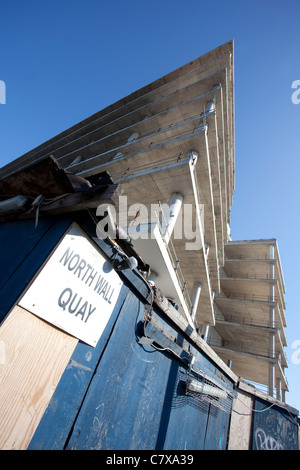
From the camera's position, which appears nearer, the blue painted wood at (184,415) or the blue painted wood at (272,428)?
the blue painted wood at (184,415)

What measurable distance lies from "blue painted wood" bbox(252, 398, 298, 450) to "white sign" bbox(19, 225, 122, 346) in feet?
28.4

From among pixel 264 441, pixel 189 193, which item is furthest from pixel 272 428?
pixel 189 193

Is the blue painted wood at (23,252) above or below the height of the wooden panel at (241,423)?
above

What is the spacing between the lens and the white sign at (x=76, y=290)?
1.99 metres

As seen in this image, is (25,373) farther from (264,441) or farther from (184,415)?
(264,441)

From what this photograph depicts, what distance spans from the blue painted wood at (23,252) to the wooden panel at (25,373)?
0.71 ft

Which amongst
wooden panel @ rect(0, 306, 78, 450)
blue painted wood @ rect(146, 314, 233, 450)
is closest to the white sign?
wooden panel @ rect(0, 306, 78, 450)

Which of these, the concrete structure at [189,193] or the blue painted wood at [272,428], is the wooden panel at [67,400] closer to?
the concrete structure at [189,193]

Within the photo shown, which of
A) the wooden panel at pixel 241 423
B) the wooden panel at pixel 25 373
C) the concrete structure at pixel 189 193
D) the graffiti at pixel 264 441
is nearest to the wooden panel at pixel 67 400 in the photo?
the wooden panel at pixel 25 373
